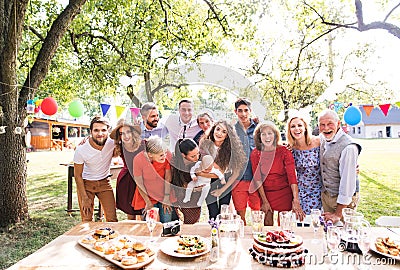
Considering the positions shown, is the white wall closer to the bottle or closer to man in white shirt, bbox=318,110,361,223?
man in white shirt, bbox=318,110,361,223

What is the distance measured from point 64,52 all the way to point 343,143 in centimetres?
814

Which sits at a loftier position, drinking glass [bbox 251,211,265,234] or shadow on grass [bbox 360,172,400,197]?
drinking glass [bbox 251,211,265,234]

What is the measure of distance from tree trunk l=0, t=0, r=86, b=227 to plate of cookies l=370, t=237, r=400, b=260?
4.76 meters

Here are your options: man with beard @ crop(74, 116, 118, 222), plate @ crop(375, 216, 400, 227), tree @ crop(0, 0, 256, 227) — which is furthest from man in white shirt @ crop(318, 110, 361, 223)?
tree @ crop(0, 0, 256, 227)

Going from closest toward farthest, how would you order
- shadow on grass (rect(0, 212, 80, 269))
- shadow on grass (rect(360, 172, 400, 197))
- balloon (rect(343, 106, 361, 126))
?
shadow on grass (rect(0, 212, 80, 269)) → balloon (rect(343, 106, 361, 126)) → shadow on grass (rect(360, 172, 400, 197))

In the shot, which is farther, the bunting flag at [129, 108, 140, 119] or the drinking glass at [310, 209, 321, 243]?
the bunting flag at [129, 108, 140, 119]

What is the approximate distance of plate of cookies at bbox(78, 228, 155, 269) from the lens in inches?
61.5

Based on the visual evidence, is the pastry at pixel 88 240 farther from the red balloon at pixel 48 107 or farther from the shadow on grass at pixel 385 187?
the shadow on grass at pixel 385 187

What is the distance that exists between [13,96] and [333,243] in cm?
472

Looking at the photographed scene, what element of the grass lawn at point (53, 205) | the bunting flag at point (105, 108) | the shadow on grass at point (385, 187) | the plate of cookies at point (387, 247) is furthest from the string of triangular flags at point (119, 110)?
the shadow on grass at point (385, 187)

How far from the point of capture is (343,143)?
274 cm

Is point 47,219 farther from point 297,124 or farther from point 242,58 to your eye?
point 242,58

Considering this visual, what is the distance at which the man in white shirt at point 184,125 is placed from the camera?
3.41 metres

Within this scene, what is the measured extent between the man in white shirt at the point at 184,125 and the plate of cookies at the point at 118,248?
4.95 feet
